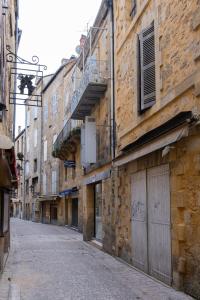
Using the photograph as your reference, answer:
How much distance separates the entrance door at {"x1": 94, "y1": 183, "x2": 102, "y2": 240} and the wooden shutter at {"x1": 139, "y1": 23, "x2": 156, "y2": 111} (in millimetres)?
6768

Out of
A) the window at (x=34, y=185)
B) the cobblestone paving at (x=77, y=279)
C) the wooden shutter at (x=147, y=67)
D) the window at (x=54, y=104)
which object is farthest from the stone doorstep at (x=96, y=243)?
the window at (x=34, y=185)

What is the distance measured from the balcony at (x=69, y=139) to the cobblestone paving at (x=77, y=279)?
9372mm

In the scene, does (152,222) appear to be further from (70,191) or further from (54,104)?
(54,104)

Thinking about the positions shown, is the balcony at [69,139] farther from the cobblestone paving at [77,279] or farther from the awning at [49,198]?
the cobblestone paving at [77,279]

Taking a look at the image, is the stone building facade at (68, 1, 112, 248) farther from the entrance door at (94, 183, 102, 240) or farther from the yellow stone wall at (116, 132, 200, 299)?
the yellow stone wall at (116, 132, 200, 299)

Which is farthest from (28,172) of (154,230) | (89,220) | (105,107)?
(154,230)

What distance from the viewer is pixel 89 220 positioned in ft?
59.1

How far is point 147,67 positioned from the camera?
10227 mm

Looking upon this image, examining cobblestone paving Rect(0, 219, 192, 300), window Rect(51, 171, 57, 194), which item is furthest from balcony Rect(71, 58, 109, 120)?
window Rect(51, 171, 57, 194)

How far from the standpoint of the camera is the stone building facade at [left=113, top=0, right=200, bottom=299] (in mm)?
7387

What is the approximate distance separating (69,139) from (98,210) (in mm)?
7731

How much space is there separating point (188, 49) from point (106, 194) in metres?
7.58

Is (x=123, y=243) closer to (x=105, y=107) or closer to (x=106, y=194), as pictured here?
(x=106, y=194)

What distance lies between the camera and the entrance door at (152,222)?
28.0 feet
